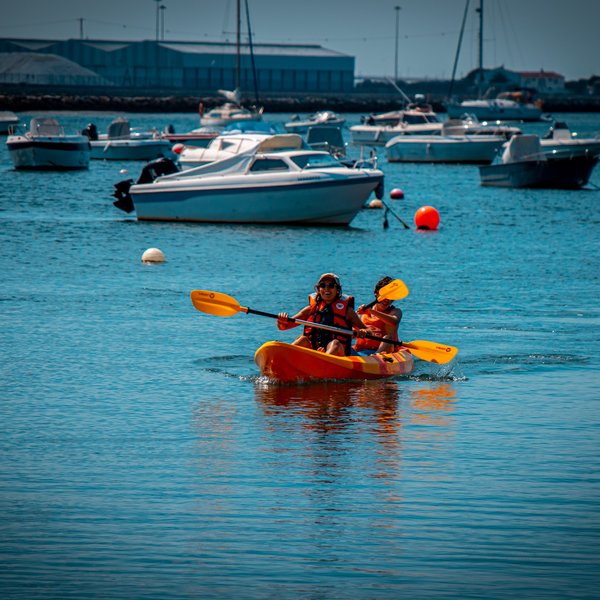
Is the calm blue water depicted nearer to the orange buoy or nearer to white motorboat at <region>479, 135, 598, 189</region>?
Result: the orange buoy

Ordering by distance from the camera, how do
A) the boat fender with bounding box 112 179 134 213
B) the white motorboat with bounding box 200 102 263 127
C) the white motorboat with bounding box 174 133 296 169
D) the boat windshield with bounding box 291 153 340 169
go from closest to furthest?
1. the boat windshield with bounding box 291 153 340 169
2. the boat fender with bounding box 112 179 134 213
3. the white motorboat with bounding box 174 133 296 169
4. the white motorboat with bounding box 200 102 263 127

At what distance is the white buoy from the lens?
26.9 meters

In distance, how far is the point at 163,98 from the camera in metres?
153

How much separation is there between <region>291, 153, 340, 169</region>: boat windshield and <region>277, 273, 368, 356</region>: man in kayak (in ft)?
54.8

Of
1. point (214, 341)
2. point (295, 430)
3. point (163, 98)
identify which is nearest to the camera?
point (295, 430)

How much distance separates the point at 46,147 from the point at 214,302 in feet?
126

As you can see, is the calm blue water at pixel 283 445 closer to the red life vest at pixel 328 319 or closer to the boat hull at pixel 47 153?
the red life vest at pixel 328 319

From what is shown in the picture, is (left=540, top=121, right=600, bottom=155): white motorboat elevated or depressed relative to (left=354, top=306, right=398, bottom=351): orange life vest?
elevated

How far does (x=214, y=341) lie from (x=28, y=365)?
2.95 metres

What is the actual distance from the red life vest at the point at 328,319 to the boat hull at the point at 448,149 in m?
47.5

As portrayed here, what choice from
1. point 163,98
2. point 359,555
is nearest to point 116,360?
point 359,555

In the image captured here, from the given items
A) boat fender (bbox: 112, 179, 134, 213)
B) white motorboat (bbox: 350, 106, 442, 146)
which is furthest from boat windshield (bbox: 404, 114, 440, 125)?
boat fender (bbox: 112, 179, 134, 213)

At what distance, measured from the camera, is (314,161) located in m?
32.5

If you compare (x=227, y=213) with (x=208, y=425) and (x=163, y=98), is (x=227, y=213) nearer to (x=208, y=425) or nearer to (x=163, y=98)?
(x=208, y=425)
